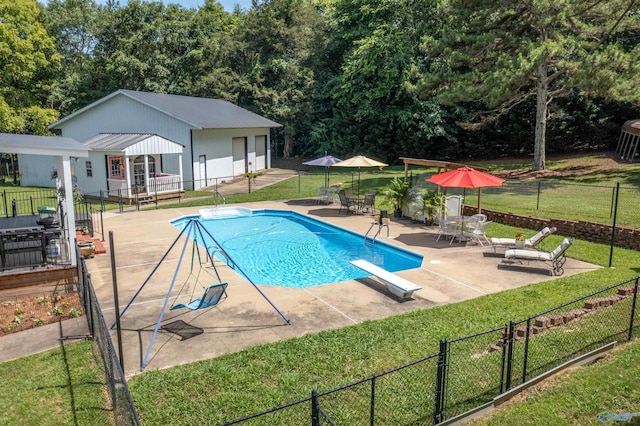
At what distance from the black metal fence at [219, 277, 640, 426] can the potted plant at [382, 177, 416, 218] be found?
33.7ft

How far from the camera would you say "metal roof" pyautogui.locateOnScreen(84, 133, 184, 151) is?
23375 mm

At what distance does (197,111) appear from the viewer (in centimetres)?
3030

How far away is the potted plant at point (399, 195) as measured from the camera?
61.0ft

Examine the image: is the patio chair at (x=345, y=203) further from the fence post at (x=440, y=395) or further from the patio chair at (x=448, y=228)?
the fence post at (x=440, y=395)

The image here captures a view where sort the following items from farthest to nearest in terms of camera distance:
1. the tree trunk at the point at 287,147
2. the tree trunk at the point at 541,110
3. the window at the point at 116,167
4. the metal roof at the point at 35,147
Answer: the tree trunk at the point at 287,147, the window at the point at 116,167, the tree trunk at the point at 541,110, the metal roof at the point at 35,147

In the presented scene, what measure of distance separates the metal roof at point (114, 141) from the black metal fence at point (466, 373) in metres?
19.8

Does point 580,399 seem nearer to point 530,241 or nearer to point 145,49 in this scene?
point 530,241

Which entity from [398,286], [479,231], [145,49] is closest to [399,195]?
[479,231]

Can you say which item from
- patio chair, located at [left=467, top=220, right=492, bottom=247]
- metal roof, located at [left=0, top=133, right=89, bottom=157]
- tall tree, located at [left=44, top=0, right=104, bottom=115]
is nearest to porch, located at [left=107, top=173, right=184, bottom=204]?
metal roof, located at [left=0, top=133, right=89, bottom=157]

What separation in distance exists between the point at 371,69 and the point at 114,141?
18.2 meters

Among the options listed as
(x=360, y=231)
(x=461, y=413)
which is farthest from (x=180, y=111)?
(x=461, y=413)

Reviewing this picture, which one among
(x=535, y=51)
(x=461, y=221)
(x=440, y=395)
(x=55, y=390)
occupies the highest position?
(x=535, y=51)

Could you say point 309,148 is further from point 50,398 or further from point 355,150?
point 50,398

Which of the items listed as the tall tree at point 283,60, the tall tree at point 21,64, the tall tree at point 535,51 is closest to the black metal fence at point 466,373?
the tall tree at point 535,51
